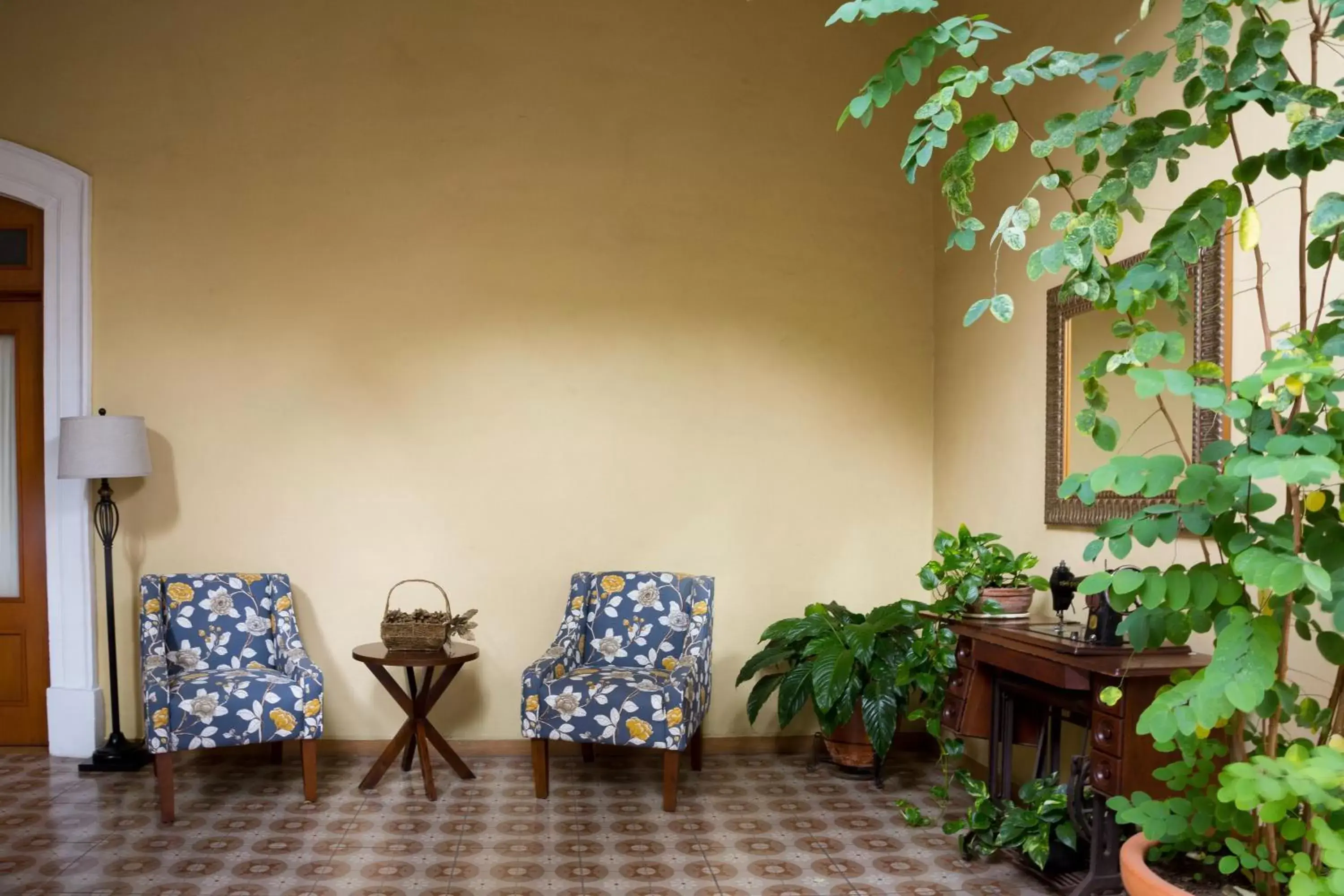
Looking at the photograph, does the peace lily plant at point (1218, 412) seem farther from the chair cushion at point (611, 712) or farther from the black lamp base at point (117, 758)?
the black lamp base at point (117, 758)

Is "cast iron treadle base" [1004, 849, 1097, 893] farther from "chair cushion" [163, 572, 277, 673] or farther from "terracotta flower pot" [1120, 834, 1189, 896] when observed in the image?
"chair cushion" [163, 572, 277, 673]

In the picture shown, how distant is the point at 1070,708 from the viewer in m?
3.35

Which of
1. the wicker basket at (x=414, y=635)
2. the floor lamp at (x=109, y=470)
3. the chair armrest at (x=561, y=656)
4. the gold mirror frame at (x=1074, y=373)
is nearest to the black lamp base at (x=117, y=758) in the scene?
the floor lamp at (x=109, y=470)

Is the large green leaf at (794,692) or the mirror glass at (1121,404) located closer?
the mirror glass at (1121,404)

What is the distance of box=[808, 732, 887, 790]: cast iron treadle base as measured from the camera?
4.62 meters

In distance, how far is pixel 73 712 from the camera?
4.91 metres

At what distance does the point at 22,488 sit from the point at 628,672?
3.25 metres

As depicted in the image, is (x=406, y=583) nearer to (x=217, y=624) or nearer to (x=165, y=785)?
(x=217, y=624)

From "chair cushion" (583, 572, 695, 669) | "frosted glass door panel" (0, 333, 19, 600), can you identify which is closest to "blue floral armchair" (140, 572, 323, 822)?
"frosted glass door panel" (0, 333, 19, 600)

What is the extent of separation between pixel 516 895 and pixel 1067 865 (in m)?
1.83

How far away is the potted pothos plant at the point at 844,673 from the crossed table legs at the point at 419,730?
1.37 meters

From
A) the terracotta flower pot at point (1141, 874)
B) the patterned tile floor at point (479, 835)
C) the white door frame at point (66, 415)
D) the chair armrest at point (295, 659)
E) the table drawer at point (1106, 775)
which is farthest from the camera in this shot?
the white door frame at point (66, 415)

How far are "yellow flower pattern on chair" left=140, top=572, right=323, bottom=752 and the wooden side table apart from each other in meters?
0.29

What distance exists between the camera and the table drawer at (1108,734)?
9.30 feet
